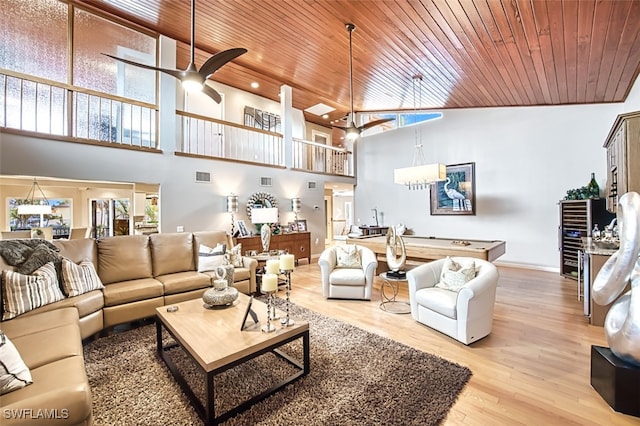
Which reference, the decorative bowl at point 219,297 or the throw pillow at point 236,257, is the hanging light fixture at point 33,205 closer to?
the throw pillow at point 236,257

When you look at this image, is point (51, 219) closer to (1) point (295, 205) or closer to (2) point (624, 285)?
(1) point (295, 205)

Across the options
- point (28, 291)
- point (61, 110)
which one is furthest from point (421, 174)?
point (61, 110)

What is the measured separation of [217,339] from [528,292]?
4.65 metres

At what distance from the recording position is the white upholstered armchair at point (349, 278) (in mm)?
3961

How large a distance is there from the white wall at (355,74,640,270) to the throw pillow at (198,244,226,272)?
17.5 ft

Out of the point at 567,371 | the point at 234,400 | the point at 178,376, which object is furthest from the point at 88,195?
the point at 567,371

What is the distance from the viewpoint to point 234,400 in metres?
1.94

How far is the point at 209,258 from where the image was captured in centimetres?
395

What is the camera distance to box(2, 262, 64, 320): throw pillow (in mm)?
2326

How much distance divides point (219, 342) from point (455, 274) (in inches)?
99.1

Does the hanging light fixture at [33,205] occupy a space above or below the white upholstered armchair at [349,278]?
above

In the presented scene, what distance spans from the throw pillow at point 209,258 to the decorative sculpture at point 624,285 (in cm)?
397

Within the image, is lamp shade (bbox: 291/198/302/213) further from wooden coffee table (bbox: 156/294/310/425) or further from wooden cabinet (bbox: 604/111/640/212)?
wooden cabinet (bbox: 604/111/640/212)

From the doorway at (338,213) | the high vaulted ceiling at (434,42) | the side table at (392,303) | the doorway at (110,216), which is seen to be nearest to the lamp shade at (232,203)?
the high vaulted ceiling at (434,42)
